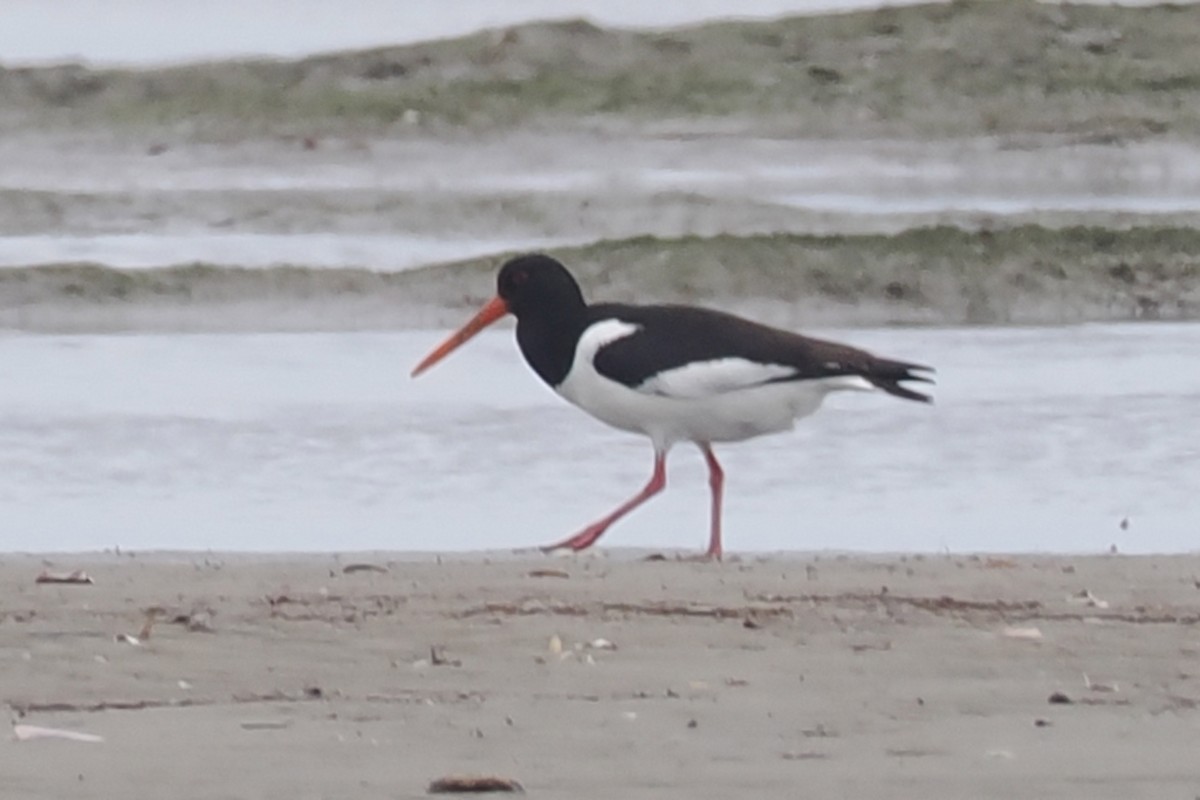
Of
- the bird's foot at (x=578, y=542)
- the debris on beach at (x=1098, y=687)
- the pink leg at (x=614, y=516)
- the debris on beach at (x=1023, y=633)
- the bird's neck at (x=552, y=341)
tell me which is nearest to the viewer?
the debris on beach at (x=1098, y=687)

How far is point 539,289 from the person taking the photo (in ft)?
27.8

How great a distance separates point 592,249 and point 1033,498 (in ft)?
21.5

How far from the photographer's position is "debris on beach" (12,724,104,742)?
4.44m

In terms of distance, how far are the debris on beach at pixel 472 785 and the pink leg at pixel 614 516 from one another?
289 centimetres

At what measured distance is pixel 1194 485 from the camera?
820cm

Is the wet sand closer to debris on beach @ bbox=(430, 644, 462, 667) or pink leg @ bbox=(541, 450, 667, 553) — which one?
debris on beach @ bbox=(430, 644, 462, 667)

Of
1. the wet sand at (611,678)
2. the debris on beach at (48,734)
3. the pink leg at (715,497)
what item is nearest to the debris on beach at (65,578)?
the wet sand at (611,678)

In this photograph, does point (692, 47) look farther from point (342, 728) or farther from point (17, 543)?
point (342, 728)

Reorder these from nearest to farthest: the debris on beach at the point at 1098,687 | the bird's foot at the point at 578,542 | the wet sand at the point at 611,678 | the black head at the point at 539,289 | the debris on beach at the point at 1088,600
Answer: the wet sand at the point at 611,678, the debris on beach at the point at 1098,687, the debris on beach at the point at 1088,600, the bird's foot at the point at 578,542, the black head at the point at 539,289

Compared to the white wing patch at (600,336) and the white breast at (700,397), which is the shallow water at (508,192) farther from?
the white breast at (700,397)

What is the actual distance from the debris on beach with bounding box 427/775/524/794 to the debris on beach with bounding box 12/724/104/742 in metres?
0.64

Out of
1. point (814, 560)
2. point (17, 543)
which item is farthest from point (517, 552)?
point (17, 543)

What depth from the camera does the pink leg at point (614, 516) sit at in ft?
23.6

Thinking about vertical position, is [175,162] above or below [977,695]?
below
